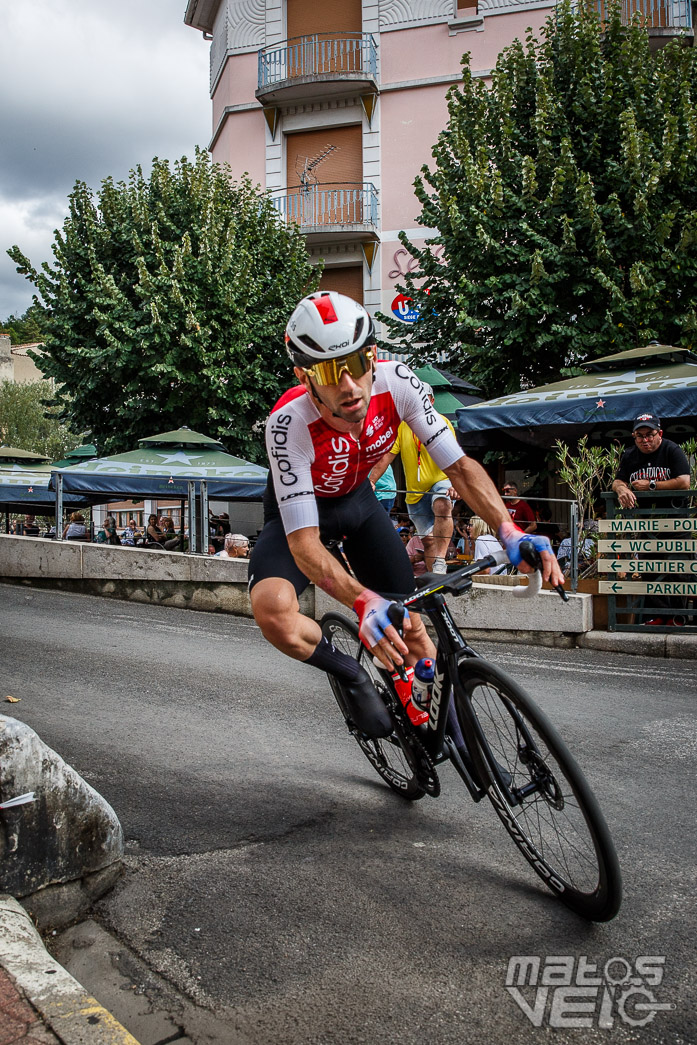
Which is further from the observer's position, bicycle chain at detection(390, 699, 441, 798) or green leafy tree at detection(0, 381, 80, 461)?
green leafy tree at detection(0, 381, 80, 461)

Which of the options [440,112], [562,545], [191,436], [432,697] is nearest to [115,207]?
[191,436]

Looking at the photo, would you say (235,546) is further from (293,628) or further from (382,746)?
(293,628)

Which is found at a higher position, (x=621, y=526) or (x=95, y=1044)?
(x=621, y=526)

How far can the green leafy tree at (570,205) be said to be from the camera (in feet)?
53.5

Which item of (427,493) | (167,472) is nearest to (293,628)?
(427,493)

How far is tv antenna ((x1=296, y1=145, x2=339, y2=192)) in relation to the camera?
27.4 meters

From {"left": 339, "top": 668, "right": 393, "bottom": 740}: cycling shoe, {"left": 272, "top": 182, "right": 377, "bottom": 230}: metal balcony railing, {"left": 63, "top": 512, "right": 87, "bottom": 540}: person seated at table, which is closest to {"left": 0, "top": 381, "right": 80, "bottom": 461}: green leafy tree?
{"left": 272, "top": 182, "right": 377, "bottom": 230}: metal balcony railing

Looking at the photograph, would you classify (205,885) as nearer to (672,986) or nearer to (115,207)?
(672,986)

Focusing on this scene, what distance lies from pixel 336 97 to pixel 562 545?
22.4 m

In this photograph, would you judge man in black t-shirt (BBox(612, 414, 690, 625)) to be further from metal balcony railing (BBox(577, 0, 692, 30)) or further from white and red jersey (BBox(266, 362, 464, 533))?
metal balcony railing (BBox(577, 0, 692, 30))

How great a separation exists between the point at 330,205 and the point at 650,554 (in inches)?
844

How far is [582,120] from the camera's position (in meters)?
17.4

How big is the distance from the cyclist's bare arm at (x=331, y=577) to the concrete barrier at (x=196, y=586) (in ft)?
18.4

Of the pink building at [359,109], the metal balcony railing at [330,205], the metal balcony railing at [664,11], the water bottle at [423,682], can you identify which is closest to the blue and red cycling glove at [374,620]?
the water bottle at [423,682]
